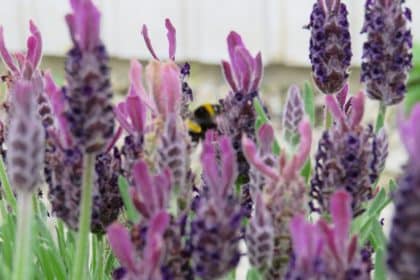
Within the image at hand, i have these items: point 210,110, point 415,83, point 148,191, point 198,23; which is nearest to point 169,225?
point 148,191

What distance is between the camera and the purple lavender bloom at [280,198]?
48 cm

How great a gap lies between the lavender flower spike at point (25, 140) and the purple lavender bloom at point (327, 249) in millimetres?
140

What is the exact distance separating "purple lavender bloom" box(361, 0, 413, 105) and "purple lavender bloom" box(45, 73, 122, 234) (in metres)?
0.20

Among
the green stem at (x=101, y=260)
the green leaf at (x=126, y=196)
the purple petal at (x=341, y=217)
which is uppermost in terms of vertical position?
the purple petal at (x=341, y=217)

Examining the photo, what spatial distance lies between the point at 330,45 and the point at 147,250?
0.31m

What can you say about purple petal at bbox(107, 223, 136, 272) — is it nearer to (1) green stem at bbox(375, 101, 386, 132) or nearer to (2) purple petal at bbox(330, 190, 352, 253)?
(2) purple petal at bbox(330, 190, 352, 253)

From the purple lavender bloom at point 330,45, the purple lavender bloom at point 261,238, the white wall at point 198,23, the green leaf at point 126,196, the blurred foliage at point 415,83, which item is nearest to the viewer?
the purple lavender bloom at point 261,238

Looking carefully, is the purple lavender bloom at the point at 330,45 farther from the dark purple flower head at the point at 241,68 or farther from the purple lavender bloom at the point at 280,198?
the purple lavender bloom at the point at 280,198

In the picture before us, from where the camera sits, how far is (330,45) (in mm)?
686

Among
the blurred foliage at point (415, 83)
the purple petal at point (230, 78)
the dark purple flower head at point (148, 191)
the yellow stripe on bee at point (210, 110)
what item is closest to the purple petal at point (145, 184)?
the dark purple flower head at point (148, 191)

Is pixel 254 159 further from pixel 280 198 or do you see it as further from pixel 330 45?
pixel 330 45

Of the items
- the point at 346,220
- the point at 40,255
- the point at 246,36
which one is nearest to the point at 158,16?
the point at 246,36

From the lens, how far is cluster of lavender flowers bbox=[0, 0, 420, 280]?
42cm

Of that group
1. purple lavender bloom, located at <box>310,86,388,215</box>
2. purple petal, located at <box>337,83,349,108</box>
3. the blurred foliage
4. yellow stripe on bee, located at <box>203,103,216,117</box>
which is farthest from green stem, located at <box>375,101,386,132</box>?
the blurred foliage
